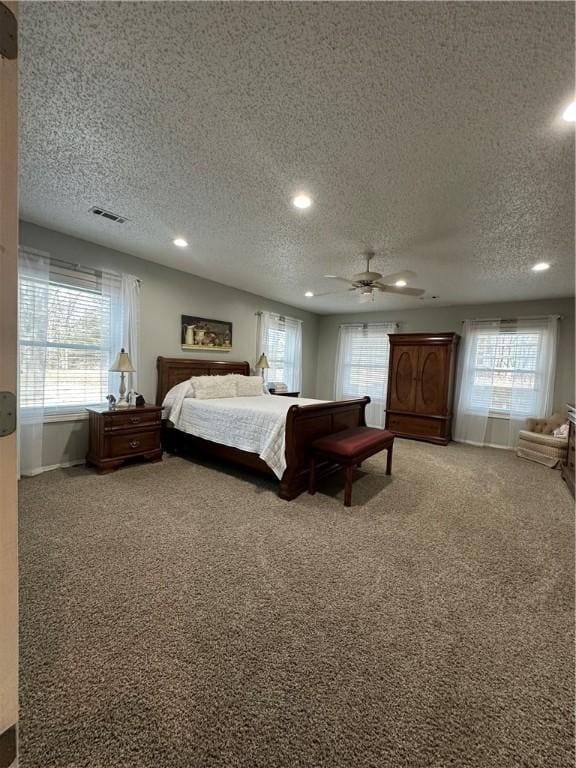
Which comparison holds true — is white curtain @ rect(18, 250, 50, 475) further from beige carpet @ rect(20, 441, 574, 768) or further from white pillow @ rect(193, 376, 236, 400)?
white pillow @ rect(193, 376, 236, 400)

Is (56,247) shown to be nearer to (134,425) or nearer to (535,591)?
(134,425)

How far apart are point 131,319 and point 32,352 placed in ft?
3.66

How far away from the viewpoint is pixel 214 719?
116 centimetres

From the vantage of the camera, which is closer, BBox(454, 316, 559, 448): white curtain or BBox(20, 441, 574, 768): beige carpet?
BBox(20, 441, 574, 768): beige carpet

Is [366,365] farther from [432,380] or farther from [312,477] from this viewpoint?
[312,477]

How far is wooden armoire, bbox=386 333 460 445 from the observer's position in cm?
555

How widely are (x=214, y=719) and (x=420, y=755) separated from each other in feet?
2.42

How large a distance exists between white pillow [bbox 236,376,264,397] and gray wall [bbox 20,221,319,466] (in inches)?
27.1

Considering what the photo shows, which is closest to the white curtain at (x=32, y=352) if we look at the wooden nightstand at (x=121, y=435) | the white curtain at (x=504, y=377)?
the wooden nightstand at (x=121, y=435)

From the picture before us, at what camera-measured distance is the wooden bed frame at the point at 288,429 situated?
3074 millimetres

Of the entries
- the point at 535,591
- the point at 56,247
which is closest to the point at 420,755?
the point at 535,591

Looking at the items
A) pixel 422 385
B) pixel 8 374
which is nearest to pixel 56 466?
pixel 8 374

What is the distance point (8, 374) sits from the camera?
0.69 m

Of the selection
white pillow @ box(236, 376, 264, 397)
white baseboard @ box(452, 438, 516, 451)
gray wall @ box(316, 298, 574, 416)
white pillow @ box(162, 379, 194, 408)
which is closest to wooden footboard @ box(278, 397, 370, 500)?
white pillow @ box(236, 376, 264, 397)
